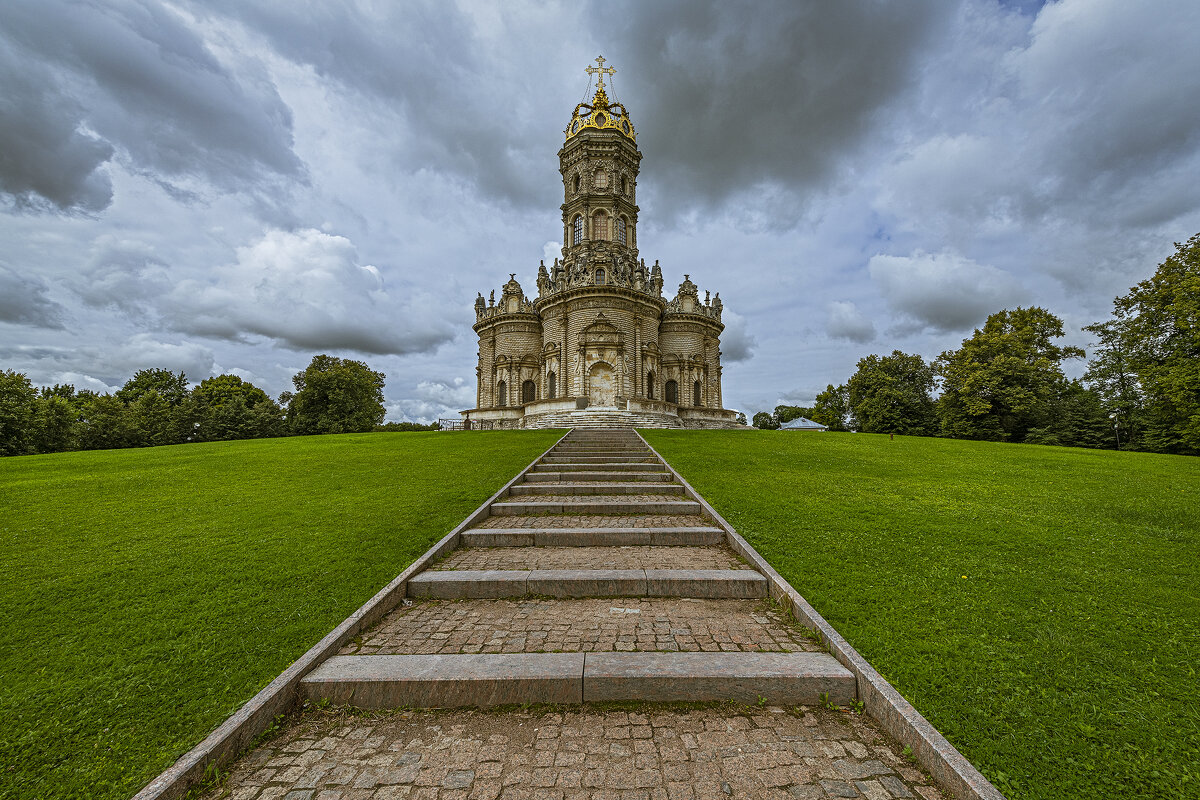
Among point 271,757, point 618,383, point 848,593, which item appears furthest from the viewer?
point 618,383

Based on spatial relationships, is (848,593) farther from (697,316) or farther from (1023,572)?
(697,316)

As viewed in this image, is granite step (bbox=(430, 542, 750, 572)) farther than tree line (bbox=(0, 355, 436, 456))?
No

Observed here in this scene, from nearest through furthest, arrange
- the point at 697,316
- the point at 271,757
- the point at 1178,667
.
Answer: the point at 271,757 < the point at 1178,667 < the point at 697,316

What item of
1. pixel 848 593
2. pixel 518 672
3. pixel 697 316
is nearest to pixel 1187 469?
pixel 848 593

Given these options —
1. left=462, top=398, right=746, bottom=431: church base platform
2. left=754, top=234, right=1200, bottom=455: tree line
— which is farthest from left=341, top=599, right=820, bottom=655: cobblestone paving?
left=754, top=234, right=1200, bottom=455: tree line

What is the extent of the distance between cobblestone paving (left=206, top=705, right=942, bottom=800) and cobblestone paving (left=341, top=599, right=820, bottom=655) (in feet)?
2.25

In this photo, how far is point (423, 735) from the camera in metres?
3.07

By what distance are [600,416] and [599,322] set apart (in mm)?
7905

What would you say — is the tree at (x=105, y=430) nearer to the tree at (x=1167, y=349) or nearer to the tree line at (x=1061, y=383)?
the tree line at (x=1061, y=383)

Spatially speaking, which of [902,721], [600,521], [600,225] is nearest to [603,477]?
[600,521]

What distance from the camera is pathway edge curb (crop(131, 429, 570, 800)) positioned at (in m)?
2.47

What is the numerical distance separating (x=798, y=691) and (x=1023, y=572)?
384 centimetres

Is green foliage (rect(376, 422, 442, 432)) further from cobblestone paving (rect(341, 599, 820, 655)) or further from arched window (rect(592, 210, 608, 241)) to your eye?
cobblestone paving (rect(341, 599, 820, 655))

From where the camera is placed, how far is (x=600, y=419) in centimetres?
2894
